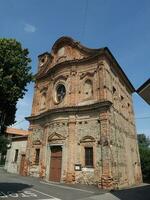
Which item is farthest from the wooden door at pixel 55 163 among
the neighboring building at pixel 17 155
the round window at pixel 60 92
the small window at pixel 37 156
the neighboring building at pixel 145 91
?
the neighboring building at pixel 145 91

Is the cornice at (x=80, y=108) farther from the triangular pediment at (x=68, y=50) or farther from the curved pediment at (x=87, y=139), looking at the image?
the triangular pediment at (x=68, y=50)

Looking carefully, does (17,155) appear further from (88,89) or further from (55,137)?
(88,89)

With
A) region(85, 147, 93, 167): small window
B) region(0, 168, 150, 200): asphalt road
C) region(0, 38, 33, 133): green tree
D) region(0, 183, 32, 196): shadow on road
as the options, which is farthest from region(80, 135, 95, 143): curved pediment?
region(0, 38, 33, 133): green tree

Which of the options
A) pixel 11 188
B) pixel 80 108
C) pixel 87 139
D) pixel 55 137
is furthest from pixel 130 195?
pixel 55 137

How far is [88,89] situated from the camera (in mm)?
18906

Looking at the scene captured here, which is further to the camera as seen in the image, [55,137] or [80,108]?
[55,137]

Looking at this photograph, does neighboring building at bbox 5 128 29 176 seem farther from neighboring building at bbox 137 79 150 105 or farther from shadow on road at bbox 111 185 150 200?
neighboring building at bbox 137 79 150 105

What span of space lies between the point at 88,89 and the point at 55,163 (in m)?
7.45

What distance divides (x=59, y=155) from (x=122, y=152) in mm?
5830

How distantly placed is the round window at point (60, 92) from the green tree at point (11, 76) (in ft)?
30.5

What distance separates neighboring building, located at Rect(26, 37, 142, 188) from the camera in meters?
16.1

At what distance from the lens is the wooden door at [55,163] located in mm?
17422

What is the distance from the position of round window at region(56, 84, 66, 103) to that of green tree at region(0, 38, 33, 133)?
9.30 meters

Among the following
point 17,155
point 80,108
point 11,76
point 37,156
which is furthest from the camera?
point 17,155
